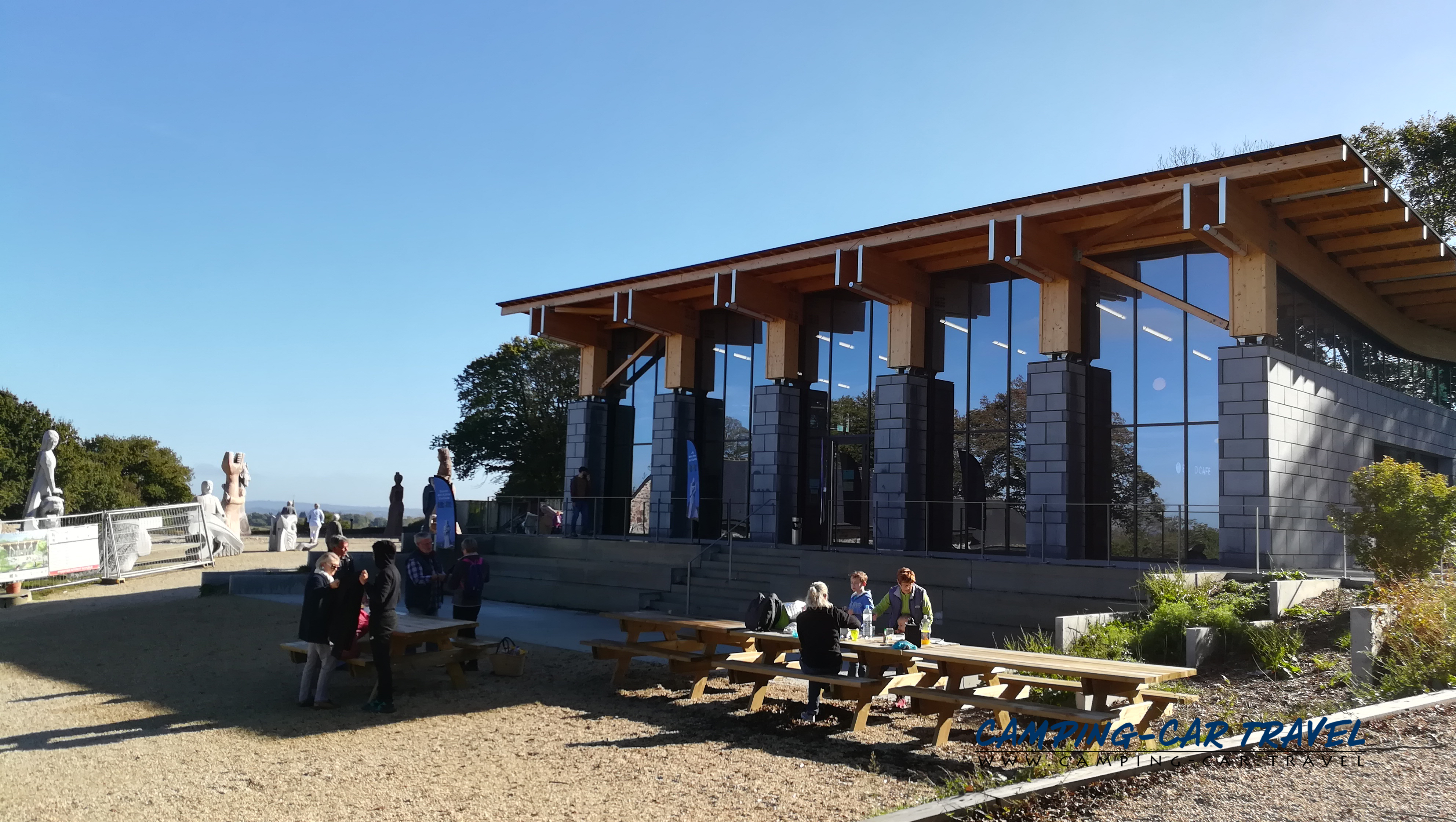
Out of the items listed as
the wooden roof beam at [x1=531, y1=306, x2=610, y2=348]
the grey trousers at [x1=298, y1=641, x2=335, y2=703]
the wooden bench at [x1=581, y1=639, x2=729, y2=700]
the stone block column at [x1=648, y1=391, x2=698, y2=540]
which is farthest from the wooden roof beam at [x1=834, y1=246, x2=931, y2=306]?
the grey trousers at [x1=298, y1=641, x2=335, y2=703]

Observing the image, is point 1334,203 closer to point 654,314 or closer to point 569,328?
point 654,314

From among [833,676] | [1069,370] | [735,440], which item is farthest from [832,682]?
[735,440]

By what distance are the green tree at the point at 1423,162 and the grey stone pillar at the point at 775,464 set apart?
60.0 feet

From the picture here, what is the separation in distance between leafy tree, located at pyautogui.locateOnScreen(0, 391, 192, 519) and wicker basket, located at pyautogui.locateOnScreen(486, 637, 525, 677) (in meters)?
36.3

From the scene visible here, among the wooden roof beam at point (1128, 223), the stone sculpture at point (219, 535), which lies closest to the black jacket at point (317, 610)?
the wooden roof beam at point (1128, 223)

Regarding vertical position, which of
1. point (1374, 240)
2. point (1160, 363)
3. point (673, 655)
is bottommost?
point (673, 655)

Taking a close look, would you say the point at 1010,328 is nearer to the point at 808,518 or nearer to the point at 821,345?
the point at 821,345

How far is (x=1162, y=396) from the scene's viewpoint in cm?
1739

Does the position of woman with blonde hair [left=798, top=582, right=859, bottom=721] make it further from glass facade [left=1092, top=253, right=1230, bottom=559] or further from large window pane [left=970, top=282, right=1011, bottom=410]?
large window pane [left=970, top=282, right=1011, bottom=410]

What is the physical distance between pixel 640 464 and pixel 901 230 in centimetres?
981

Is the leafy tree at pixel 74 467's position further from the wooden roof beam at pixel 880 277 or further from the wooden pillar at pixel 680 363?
the wooden roof beam at pixel 880 277

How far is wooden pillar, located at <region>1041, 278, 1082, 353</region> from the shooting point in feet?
57.3

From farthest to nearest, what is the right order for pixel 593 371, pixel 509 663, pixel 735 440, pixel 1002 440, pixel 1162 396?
1. pixel 593 371
2. pixel 735 440
3. pixel 1002 440
4. pixel 1162 396
5. pixel 509 663

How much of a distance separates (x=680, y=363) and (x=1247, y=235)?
1218cm
